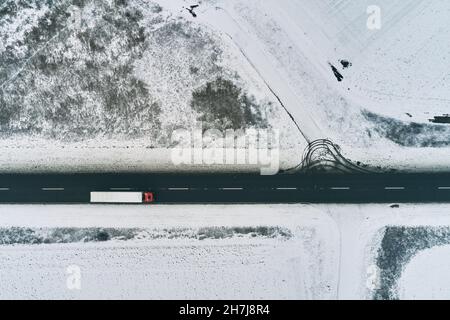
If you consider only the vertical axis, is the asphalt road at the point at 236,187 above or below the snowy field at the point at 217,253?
above

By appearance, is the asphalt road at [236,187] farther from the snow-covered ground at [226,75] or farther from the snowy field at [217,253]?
the snow-covered ground at [226,75]

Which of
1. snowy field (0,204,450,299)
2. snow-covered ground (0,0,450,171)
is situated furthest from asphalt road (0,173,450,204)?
snow-covered ground (0,0,450,171)

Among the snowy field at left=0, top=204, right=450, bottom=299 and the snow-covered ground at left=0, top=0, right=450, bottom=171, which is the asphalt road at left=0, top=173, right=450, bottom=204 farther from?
the snow-covered ground at left=0, top=0, right=450, bottom=171

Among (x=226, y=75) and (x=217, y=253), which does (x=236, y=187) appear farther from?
(x=226, y=75)

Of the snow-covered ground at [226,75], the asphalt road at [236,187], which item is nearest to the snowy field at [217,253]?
the asphalt road at [236,187]

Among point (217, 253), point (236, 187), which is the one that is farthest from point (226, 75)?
point (217, 253)
